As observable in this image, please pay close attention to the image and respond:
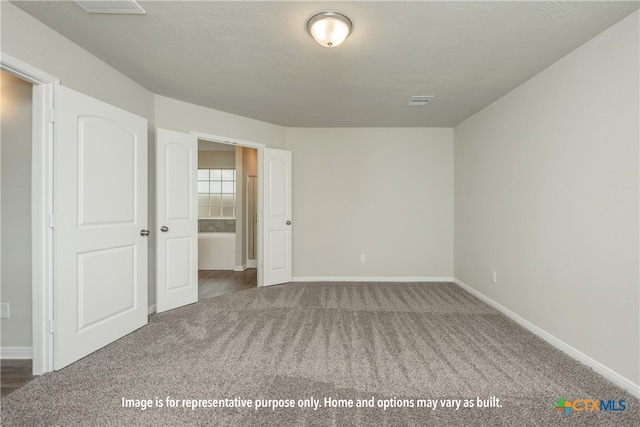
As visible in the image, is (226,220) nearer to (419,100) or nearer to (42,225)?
(42,225)

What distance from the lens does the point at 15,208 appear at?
219cm

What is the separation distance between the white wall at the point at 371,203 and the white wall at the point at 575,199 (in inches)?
43.8

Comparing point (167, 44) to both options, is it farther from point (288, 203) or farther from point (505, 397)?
point (505, 397)

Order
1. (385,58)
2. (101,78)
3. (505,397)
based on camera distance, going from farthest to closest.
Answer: (101,78), (385,58), (505,397)

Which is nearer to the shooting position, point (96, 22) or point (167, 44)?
point (96, 22)

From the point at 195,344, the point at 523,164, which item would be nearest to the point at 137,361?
the point at 195,344

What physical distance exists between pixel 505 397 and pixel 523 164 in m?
2.20

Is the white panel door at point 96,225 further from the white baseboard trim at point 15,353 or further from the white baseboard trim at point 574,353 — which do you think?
the white baseboard trim at point 574,353

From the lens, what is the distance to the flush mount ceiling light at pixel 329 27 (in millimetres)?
1759

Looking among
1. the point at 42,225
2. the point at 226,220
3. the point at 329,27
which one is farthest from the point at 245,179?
the point at 329,27

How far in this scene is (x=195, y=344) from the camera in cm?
236

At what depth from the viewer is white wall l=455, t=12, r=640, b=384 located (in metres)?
1.78

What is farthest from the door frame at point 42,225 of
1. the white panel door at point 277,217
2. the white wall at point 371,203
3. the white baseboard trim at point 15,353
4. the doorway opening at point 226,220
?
the white wall at point 371,203

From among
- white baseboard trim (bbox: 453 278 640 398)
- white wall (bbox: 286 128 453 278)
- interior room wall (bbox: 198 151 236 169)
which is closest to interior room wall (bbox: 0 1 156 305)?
white wall (bbox: 286 128 453 278)
